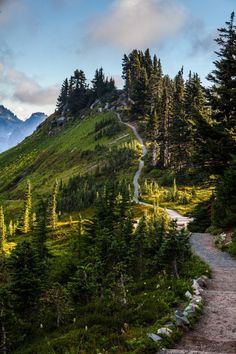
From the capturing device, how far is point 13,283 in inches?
841

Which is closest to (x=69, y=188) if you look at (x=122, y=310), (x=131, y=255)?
(x=131, y=255)

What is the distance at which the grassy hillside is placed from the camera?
4624 inches

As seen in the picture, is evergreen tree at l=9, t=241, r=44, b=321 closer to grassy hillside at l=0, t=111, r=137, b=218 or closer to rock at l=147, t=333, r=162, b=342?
rock at l=147, t=333, r=162, b=342

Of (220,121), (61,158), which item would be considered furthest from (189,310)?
(61,158)

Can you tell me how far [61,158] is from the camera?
141125 millimetres

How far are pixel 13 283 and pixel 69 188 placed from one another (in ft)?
244

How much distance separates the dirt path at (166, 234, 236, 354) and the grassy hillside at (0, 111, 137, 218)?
231ft

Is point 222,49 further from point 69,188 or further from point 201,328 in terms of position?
point 69,188

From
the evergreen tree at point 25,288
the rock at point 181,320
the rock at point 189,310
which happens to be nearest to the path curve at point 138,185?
the evergreen tree at point 25,288

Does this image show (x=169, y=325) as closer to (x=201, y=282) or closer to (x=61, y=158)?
(x=201, y=282)

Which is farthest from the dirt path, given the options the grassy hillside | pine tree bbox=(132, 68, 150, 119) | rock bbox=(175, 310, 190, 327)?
pine tree bbox=(132, 68, 150, 119)

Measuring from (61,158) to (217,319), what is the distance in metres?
129

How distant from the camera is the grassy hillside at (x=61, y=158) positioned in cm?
11744

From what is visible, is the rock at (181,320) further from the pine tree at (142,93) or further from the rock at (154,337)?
the pine tree at (142,93)
